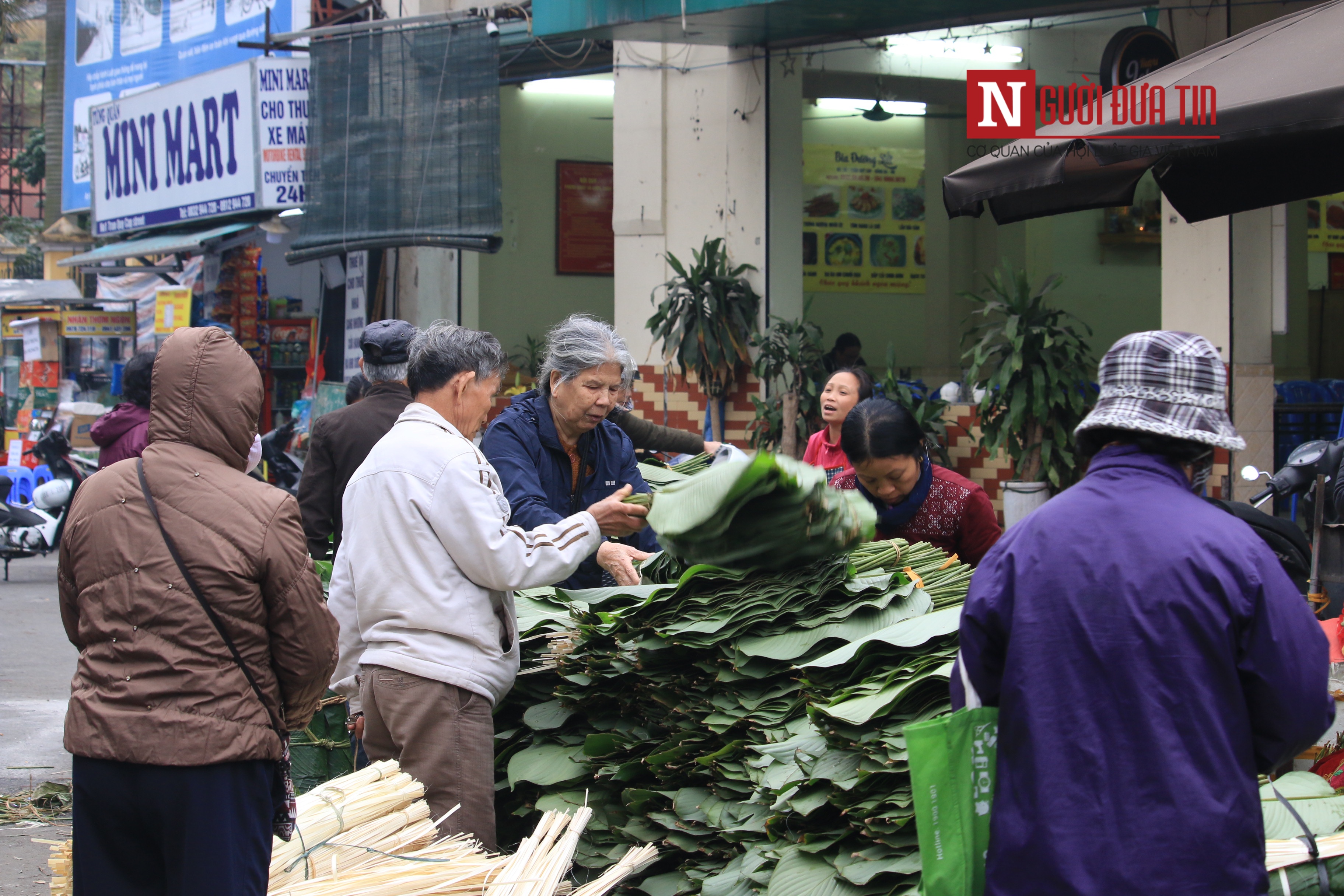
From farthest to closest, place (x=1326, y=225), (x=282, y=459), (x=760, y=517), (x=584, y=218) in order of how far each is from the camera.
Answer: (x=584, y=218) → (x=1326, y=225) → (x=282, y=459) → (x=760, y=517)

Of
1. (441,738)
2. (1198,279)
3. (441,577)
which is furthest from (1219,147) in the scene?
(1198,279)

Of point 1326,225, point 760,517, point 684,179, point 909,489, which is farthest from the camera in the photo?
point 1326,225

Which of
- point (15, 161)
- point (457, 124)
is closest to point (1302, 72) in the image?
point (457, 124)

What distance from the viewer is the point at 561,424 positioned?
3.87 metres

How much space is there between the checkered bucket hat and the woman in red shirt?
3.43m

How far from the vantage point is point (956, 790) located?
6.86 feet

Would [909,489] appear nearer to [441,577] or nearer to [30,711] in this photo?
[441,577]

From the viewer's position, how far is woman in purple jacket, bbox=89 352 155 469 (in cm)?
553

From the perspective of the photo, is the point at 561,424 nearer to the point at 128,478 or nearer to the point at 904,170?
the point at 128,478

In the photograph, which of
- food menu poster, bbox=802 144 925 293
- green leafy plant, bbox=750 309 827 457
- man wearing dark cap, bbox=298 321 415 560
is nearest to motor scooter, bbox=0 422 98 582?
green leafy plant, bbox=750 309 827 457

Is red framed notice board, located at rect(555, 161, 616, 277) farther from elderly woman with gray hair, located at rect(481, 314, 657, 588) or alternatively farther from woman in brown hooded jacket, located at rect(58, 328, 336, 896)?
woman in brown hooded jacket, located at rect(58, 328, 336, 896)

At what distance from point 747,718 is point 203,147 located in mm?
10234

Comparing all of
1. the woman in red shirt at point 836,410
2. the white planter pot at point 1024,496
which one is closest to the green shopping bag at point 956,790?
the woman in red shirt at point 836,410

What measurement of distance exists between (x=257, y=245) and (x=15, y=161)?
54.9 feet
